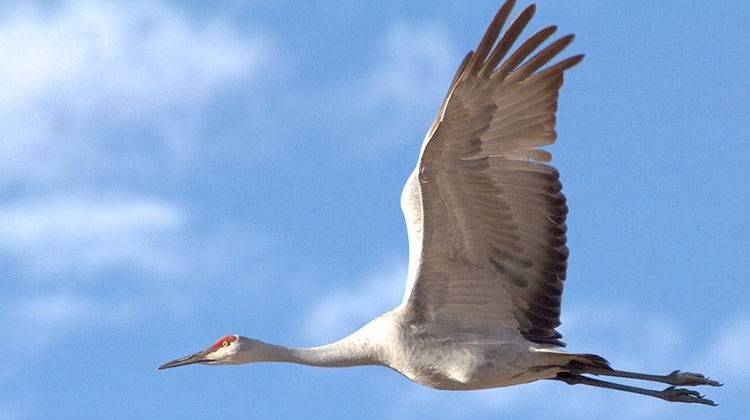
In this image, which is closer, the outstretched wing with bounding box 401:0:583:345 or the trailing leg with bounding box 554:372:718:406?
the outstretched wing with bounding box 401:0:583:345

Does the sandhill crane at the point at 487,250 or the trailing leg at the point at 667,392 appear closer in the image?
the sandhill crane at the point at 487,250

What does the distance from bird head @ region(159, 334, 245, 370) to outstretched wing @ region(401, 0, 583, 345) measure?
64.6 inches

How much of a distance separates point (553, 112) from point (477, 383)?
237 centimetres

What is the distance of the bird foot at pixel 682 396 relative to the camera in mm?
15336

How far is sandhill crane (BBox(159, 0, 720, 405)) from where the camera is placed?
1397 cm

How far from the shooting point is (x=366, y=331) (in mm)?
14547

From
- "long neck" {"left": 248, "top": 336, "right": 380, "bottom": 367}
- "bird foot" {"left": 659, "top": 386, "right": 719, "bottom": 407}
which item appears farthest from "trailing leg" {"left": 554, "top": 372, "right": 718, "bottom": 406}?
"long neck" {"left": 248, "top": 336, "right": 380, "bottom": 367}

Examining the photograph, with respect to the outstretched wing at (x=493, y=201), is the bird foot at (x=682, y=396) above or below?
below

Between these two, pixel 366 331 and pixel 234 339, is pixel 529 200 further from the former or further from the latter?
pixel 234 339

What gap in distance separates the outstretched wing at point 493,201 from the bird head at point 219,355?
1.64 meters

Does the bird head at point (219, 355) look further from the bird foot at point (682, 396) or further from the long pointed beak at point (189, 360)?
the bird foot at point (682, 396)

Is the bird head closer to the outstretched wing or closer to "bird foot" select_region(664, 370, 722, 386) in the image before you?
the outstretched wing

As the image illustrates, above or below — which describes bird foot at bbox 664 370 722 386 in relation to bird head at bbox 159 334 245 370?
below

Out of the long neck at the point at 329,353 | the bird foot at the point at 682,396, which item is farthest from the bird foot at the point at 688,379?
the long neck at the point at 329,353
